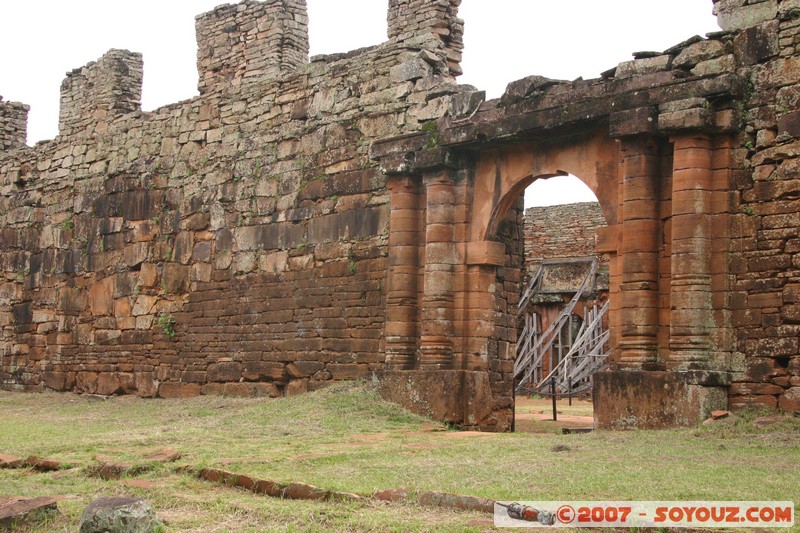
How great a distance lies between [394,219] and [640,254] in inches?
149

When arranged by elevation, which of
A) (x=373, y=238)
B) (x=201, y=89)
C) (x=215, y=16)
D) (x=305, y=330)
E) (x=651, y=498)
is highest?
(x=215, y=16)

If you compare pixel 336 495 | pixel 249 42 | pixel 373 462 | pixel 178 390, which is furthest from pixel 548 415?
pixel 336 495

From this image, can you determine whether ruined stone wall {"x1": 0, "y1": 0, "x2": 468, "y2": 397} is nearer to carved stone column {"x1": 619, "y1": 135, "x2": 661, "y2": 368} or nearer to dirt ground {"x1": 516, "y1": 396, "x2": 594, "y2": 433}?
dirt ground {"x1": 516, "y1": 396, "x2": 594, "y2": 433}

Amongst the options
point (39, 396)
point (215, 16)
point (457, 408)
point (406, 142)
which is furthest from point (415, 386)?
point (39, 396)

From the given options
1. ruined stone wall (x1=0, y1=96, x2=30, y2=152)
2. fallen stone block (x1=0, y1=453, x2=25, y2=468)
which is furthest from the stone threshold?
ruined stone wall (x1=0, y1=96, x2=30, y2=152)

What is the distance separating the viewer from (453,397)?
42.7ft

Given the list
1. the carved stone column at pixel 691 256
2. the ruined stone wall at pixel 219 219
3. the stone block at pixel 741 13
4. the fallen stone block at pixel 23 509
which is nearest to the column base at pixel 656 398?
the carved stone column at pixel 691 256

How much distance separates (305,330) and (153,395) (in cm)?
393

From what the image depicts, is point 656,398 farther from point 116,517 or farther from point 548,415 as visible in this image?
point 548,415

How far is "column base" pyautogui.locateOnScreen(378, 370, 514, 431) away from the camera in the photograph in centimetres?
1300

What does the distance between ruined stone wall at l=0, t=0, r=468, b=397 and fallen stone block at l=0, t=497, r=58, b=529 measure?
7.53 m

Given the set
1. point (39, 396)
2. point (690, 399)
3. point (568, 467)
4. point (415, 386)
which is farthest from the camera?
point (39, 396)

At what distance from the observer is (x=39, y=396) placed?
19312 millimetres

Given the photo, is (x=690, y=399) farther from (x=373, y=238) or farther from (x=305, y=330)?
(x=305, y=330)
